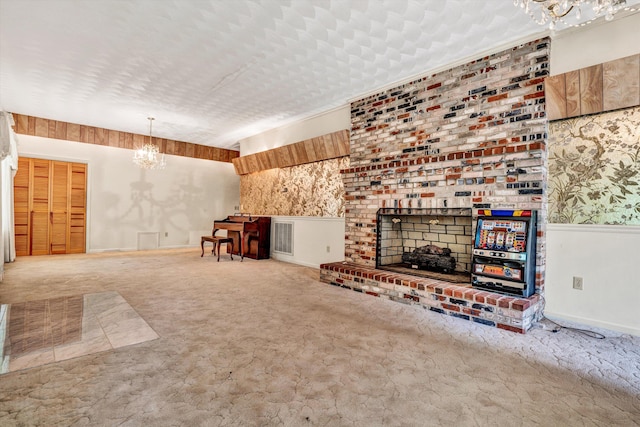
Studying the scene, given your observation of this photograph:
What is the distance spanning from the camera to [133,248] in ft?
24.6

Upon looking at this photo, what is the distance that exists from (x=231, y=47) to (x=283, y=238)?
3.84 metres

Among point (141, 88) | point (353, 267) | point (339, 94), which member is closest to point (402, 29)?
point (339, 94)

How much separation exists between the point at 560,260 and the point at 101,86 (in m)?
6.27

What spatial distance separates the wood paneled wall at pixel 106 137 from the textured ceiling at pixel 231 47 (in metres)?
0.90

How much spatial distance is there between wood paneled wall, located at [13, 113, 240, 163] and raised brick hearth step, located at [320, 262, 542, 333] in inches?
238

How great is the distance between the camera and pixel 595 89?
2.75 meters

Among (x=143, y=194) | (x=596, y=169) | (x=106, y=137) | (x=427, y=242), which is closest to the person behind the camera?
(x=596, y=169)

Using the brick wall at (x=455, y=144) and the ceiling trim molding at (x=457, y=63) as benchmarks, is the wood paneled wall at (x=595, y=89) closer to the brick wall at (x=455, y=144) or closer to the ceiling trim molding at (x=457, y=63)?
the brick wall at (x=455, y=144)

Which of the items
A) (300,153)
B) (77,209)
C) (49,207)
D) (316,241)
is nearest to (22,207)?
(49,207)

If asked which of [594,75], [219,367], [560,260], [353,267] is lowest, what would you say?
[219,367]

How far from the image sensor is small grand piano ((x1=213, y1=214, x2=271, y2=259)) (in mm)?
6504

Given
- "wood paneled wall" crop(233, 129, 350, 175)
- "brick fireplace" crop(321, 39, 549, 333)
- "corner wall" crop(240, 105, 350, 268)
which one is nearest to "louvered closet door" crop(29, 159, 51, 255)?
"wood paneled wall" crop(233, 129, 350, 175)

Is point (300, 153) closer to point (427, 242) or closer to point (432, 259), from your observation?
point (427, 242)

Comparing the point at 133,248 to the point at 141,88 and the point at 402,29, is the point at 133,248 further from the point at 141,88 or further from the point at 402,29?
the point at 402,29
